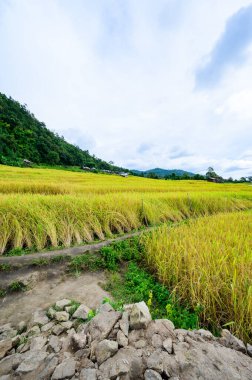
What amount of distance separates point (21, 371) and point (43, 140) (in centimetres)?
6338

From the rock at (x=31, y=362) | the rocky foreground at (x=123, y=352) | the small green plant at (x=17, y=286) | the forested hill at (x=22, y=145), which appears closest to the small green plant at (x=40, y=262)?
the small green plant at (x=17, y=286)

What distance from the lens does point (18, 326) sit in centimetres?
213

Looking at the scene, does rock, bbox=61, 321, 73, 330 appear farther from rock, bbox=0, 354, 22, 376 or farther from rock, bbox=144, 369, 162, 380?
rock, bbox=144, 369, 162, 380

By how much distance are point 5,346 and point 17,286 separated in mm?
1156

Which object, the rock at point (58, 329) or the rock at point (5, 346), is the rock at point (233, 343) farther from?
the rock at point (5, 346)

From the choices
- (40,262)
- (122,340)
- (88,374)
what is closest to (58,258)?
(40,262)

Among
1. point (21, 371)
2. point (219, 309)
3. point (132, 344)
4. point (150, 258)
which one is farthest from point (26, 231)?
point (219, 309)

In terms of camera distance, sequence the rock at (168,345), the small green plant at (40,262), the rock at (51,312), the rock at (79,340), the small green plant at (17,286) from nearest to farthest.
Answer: the rock at (168,345) < the rock at (79,340) < the rock at (51,312) < the small green plant at (17,286) < the small green plant at (40,262)

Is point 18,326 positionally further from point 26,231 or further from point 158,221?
point 158,221

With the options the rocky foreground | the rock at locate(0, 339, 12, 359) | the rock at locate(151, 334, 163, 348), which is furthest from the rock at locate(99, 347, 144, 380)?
the rock at locate(0, 339, 12, 359)

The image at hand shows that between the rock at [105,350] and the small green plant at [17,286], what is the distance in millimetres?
1904

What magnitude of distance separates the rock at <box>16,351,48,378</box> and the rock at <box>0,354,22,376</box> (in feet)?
0.17

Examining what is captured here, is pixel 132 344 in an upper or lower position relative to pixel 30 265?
upper

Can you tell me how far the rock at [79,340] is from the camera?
5.33 feet
